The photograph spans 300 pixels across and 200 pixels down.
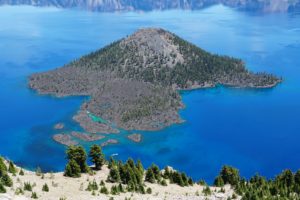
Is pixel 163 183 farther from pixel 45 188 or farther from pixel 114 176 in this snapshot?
pixel 45 188

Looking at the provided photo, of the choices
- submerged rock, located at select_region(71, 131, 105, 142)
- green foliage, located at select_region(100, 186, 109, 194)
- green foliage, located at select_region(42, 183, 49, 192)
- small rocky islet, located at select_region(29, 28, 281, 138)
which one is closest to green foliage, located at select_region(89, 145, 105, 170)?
green foliage, located at select_region(100, 186, 109, 194)

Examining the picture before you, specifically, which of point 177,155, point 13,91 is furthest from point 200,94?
point 13,91

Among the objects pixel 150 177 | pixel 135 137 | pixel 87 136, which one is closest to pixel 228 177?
pixel 150 177

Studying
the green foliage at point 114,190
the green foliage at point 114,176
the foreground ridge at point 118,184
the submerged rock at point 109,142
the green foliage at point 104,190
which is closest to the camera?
the foreground ridge at point 118,184

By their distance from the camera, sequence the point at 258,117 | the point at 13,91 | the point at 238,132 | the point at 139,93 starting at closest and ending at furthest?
1. the point at 238,132
2. the point at 258,117
3. the point at 139,93
4. the point at 13,91

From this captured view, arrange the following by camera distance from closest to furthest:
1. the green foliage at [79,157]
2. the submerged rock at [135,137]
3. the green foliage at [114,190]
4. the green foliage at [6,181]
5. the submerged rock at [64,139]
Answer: the green foliage at [6,181] < the green foliage at [114,190] < the green foliage at [79,157] < the submerged rock at [64,139] < the submerged rock at [135,137]

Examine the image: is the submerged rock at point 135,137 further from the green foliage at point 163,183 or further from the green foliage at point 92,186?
the green foliage at point 92,186

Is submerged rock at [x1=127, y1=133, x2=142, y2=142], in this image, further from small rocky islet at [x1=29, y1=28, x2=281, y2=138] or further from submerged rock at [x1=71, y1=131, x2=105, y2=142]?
submerged rock at [x1=71, y1=131, x2=105, y2=142]

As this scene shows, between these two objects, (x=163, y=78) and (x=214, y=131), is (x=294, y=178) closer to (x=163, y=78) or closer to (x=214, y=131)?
(x=214, y=131)

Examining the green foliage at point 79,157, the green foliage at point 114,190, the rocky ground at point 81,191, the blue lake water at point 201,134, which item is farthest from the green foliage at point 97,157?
the blue lake water at point 201,134
